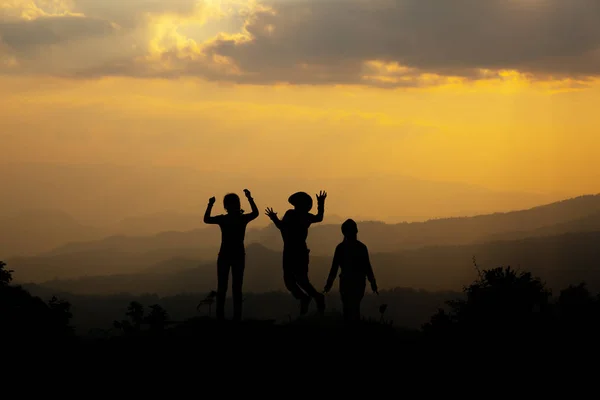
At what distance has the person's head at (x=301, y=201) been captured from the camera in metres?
18.3

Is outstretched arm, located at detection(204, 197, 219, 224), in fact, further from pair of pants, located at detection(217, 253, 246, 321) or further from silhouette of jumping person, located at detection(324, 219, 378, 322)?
silhouette of jumping person, located at detection(324, 219, 378, 322)

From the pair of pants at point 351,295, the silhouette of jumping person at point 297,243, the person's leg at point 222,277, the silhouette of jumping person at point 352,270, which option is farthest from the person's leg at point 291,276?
the person's leg at point 222,277

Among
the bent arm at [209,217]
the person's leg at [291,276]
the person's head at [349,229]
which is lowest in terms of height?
the person's leg at [291,276]

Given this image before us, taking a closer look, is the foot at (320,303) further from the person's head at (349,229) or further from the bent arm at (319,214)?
the bent arm at (319,214)

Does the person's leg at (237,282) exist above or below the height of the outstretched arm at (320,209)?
below

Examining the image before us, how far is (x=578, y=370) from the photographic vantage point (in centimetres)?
1619

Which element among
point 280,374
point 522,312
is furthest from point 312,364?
point 522,312

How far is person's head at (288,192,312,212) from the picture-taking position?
18.3 metres

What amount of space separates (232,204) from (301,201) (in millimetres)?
1782

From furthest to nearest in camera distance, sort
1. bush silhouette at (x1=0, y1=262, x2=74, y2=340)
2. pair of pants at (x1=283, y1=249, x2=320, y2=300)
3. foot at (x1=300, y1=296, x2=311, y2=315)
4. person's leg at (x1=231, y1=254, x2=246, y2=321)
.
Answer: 1. foot at (x1=300, y1=296, x2=311, y2=315)
2. pair of pants at (x1=283, y1=249, x2=320, y2=300)
3. bush silhouette at (x1=0, y1=262, x2=74, y2=340)
4. person's leg at (x1=231, y1=254, x2=246, y2=321)

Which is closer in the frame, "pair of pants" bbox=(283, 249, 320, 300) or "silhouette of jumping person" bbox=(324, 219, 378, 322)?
"silhouette of jumping person" bbox=(324, 219, 378, 322)

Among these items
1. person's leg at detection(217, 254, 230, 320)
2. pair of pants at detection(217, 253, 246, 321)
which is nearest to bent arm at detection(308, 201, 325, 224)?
pair of pants at detection(217, 253, 246, 321)

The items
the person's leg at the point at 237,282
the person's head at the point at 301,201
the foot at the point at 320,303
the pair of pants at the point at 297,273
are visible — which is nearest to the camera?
the person's leg at the point at 237,282

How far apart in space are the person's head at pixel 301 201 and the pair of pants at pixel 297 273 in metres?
1.00
